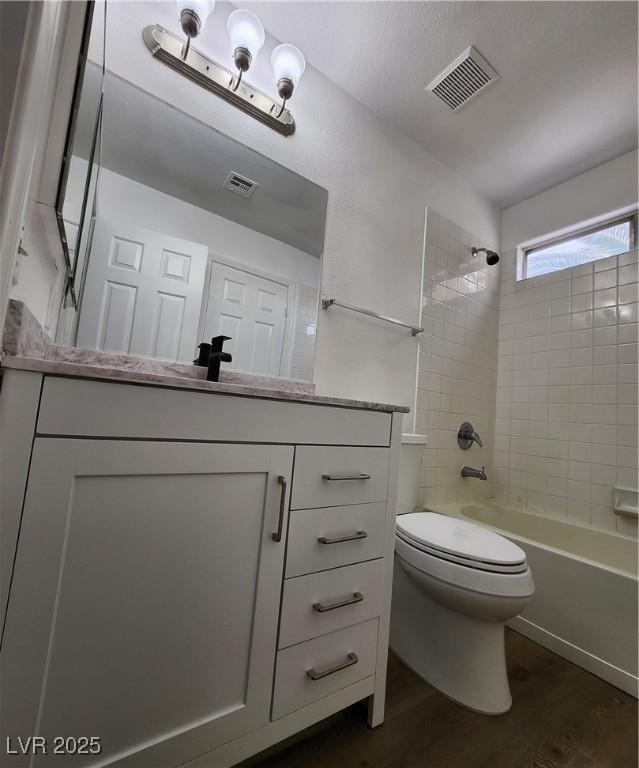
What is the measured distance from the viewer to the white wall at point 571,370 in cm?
178

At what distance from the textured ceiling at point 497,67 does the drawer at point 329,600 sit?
1940 millimetres

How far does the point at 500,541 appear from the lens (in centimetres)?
118

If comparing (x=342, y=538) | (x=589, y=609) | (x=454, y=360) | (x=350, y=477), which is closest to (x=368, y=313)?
(x=454, y=360)

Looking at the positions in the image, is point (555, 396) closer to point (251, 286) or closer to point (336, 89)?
point (251, 286)

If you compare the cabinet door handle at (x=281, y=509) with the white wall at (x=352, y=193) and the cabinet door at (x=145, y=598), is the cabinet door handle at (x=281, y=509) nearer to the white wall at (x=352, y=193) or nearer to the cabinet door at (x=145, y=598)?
the cabinet door at (x=145, y=598)

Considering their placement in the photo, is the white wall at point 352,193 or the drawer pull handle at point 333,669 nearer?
the drawer pull handle at point 333,669

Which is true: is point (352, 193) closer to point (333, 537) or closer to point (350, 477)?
point (350, 477)

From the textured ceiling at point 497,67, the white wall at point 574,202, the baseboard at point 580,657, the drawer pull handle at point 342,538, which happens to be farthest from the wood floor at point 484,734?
the textured ceiling at point 497,67

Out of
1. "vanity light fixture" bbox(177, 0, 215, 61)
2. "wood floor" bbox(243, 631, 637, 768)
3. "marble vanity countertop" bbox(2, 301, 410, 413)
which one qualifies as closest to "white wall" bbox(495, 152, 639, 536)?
"wood floor" bbox(243, 631, 637, 768)

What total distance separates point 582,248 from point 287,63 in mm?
1903

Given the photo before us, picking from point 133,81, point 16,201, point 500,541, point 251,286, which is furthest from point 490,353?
point 16,201

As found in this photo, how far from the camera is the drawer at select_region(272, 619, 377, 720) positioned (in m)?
0.79

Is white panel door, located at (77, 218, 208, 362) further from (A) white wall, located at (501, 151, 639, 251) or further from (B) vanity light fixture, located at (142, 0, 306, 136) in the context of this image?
(A) white wall, located at (501, 151, 639, 251)

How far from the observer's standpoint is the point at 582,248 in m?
2.06
